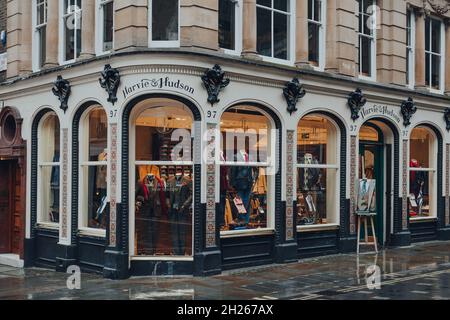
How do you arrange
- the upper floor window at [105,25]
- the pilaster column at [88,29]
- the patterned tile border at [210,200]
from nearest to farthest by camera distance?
the patterned tile border at [210,200] < the upper floor window at [105,25] < the pilaster column at [88,29]

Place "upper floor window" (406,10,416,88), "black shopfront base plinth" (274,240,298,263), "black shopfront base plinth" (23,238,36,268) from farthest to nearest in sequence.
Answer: "upper floor window" (406,10,416,88)
"black shopfront base plinth" (23,238,36,268)
"black shopfront base plinth" (274,240,298,263)

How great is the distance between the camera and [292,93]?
14867 millimetres

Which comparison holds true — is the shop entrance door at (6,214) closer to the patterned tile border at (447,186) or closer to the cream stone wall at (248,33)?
the cream stone wall at (248,33)

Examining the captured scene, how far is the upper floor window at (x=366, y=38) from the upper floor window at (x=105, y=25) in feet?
23.6

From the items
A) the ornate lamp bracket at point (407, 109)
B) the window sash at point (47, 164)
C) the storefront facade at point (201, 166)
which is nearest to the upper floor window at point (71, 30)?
the storefront facade at point (201, 166)

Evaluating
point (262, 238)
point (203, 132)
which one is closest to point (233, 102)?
point (203, 132)

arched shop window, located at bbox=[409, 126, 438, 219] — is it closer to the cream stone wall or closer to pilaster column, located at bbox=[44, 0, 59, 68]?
the cream stone wall

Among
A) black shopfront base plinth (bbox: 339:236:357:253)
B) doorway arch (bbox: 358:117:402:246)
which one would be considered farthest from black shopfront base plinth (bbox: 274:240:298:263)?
doorway arch (bbox: 358:117:402:246)

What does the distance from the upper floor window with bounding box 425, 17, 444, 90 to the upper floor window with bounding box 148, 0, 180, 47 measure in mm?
9801

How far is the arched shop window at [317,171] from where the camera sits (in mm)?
15758

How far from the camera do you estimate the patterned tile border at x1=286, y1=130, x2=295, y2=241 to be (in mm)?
Result: 14938
